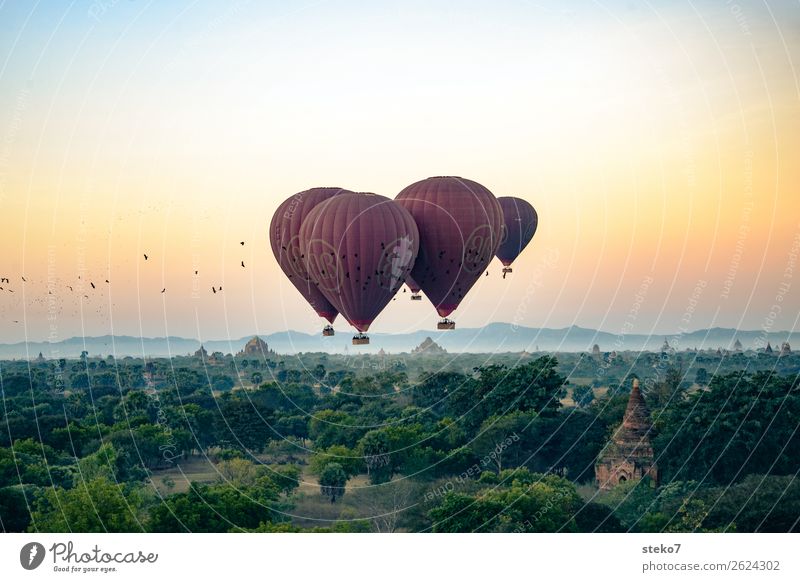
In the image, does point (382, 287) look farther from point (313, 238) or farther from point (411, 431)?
point (411, 431)

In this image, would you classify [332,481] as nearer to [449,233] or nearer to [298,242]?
[298,242]

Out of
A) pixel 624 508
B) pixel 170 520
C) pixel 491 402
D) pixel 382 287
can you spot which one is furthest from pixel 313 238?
pixel 491 402

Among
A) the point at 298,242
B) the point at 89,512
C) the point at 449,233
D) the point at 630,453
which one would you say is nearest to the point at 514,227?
the point at 449,233

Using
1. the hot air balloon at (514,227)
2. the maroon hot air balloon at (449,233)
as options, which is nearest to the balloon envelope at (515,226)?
the hot air balloon at (514,227)

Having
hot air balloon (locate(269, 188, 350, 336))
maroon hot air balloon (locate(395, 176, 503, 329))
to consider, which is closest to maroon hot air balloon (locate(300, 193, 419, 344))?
maroon hot air balloon (locate(395, 176, 503, 329))

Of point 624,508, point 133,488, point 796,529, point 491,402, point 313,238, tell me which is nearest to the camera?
point 313,238

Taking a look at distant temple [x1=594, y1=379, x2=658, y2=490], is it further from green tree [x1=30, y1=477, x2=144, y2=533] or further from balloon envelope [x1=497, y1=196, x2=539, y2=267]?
green tree [x1=30, y1=477, x2=144, y2=533]
